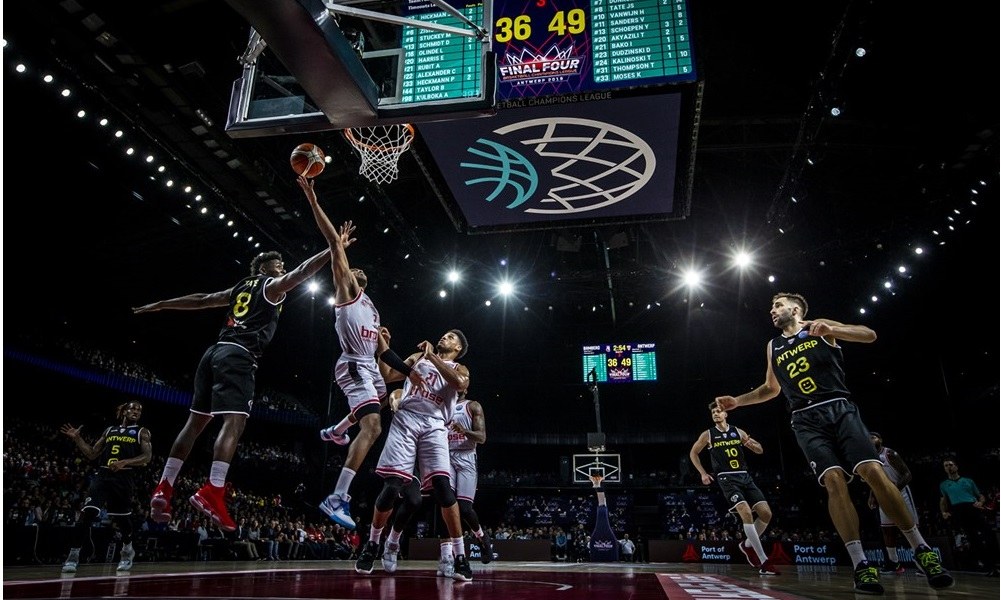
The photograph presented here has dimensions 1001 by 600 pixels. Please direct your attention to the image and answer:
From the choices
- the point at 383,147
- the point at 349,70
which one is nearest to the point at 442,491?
the point at 349,70

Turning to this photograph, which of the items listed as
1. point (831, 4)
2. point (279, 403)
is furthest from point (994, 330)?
point (279, 403)

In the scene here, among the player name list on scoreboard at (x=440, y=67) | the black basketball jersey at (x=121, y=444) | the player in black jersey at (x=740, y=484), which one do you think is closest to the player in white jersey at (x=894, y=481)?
Answer: the player in black jersey at (x=740, y=484)

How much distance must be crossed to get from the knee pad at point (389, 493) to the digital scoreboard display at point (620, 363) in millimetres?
17080

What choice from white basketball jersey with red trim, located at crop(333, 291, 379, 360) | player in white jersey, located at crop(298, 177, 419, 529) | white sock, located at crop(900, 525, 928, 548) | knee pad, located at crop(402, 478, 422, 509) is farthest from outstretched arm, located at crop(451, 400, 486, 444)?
white sock, located at crop(900, 525, 928, 548)

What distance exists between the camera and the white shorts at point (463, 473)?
7301 mm

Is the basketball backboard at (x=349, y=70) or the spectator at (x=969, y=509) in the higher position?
the basketball backboard at (x=349, y=70)

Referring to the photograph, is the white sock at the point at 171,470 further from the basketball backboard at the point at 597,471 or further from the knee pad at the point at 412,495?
the basketball backboard at the point at 597,471

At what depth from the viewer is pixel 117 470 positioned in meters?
6.95

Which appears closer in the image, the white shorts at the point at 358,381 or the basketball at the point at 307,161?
the basketball at the point at 307,161

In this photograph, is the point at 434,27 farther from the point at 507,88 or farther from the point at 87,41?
the point at 87,41

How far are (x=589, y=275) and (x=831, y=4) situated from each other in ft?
29.0

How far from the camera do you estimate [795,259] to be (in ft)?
50.1

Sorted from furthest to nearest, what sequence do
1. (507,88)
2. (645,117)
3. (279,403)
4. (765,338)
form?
(765,338), (279,403), (645,117), (507,88)

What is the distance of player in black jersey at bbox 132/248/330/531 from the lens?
3.89 metres
